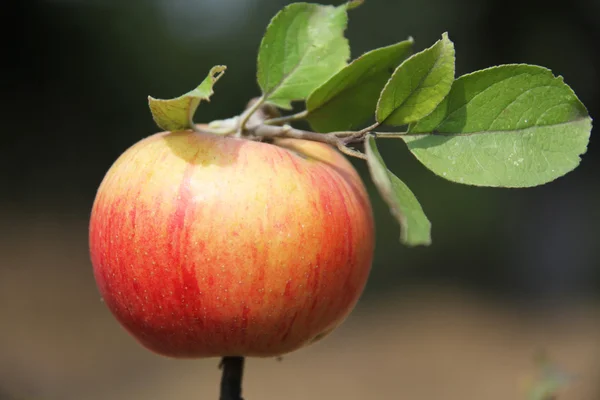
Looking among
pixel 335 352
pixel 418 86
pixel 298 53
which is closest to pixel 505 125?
pixel 418 86

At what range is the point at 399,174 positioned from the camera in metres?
3.31

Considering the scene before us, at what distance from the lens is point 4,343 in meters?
2.70

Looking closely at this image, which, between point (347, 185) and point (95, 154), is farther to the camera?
point (95, 154)

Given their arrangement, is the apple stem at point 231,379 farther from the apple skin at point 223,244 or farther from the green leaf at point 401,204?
the green leaf at point 401,204

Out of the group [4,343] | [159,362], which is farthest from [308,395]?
[4,343]

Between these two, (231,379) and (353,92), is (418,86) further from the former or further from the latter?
(231,379)

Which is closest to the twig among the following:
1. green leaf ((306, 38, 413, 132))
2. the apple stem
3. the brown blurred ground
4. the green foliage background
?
green leaf ((306, 38, 413, 132))

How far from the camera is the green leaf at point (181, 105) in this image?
0.40 meters

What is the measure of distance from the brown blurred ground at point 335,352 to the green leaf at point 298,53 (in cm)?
200

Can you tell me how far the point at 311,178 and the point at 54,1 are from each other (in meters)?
3.25

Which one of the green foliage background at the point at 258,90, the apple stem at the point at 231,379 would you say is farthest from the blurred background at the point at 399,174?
the apple stem at the point at 231,379

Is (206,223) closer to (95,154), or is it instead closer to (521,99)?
(521,99)

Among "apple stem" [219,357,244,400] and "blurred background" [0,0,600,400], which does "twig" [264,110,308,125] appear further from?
"blurred background" [0,0,600,400]

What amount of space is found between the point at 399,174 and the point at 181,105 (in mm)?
2942
